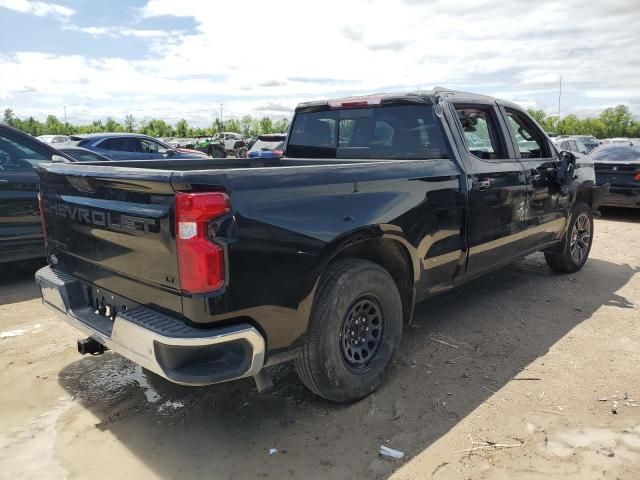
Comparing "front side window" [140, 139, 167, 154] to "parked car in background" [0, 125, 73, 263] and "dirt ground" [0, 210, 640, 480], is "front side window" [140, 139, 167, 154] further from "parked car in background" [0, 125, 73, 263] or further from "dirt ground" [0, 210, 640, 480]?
"dirt ground" [0, 210, 640, 480]

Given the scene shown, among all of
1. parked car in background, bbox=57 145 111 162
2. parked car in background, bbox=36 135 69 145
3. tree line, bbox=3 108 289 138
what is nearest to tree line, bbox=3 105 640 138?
tree line, bbox=3 108 289 138

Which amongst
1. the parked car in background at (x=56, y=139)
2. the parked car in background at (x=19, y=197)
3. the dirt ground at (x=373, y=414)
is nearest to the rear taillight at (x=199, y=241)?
the dirt ground at (x=373, y=414)

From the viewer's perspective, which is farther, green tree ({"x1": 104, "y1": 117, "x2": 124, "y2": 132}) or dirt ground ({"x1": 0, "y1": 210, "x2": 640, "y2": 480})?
green tree ({"x1": 104, "y1": 117, "x2": 124, "y2": 132})

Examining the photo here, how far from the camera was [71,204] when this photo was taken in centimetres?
308

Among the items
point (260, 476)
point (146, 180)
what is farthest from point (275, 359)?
point (146, 180)

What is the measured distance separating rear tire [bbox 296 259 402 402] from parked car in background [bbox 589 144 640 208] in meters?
7.91

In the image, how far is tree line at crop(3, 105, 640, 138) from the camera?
63.6 meters

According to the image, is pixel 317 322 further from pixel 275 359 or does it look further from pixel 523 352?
pixel 523 352

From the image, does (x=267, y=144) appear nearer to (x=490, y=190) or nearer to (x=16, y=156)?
(x=16, y=156)

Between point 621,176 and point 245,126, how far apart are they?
59932 mm

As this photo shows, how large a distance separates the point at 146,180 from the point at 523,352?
3078 millimetres

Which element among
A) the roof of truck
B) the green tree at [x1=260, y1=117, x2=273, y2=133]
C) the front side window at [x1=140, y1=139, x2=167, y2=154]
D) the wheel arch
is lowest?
Result: the wheel arch

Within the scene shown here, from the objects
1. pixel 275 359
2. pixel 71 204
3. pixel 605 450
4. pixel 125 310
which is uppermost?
pixel 71 204

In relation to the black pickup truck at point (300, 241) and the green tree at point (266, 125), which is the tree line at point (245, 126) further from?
the black pickup truck at point (300, 241)
